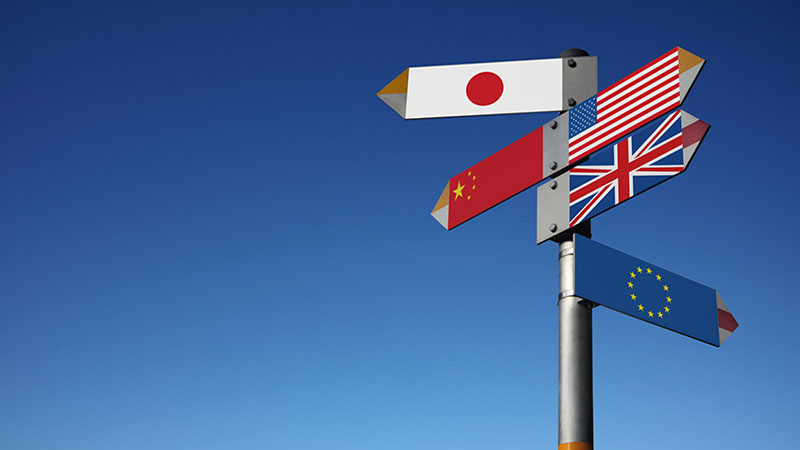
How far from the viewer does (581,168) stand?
351 cm

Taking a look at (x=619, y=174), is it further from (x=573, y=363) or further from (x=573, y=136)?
(x=573, y=363)

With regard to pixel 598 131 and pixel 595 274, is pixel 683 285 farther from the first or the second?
pixel 598 131

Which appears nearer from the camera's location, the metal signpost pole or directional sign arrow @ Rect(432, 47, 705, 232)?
the metal signpost pole

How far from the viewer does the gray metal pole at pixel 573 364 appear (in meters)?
2.98

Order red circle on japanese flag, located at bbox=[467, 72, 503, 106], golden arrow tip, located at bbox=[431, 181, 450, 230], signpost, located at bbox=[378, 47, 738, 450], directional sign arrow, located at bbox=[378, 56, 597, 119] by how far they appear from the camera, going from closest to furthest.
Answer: signpost, located at bbox=[378, 47, 738, 450]
directional sign arrow, located at bbox=[378, 56, 597, 119]
red circle on japanese flag, located at bbox=[467, 72, 503, 106]
golden arrow tip, located at bbox=[431, 181, 450, 230]

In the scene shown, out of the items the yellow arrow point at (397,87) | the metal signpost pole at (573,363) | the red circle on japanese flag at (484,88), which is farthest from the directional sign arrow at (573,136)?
the yellow arrow point at (397,87)

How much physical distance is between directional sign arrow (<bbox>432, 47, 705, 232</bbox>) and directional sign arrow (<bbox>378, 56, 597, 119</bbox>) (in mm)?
169

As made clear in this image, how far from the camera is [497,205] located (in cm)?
379

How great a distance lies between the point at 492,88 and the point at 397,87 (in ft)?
1.94

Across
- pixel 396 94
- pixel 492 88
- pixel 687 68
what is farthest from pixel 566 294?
pixel 396 94

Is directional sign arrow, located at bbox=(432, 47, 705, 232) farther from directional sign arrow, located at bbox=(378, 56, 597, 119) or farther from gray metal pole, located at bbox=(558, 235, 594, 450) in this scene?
gray metal pole, located at bbox=(558, 235, 594, 450)

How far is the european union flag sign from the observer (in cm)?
324

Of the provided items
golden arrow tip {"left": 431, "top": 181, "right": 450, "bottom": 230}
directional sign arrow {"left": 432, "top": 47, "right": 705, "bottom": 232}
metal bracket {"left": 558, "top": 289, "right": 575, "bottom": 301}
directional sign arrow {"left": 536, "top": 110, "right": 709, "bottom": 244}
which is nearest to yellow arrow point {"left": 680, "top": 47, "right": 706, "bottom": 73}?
directional sign arrow {"left": 432, "top": 47, "right": 705, "bottom": 232}

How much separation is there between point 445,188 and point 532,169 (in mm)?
650
